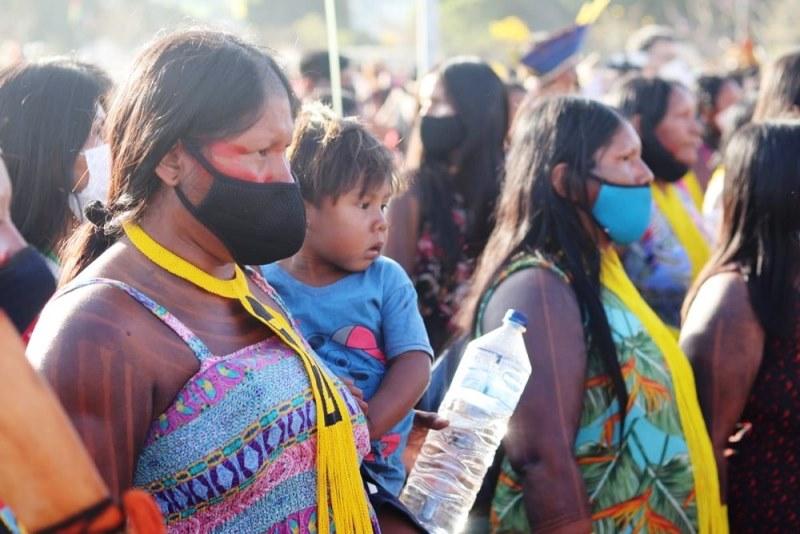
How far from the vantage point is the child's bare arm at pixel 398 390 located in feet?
8.43

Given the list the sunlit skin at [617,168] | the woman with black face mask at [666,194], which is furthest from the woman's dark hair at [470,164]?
the sunlit skin at [617,168]

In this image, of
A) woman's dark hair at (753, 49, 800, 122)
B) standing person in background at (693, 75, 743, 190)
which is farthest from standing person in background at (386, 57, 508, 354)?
standing person in background at (693, 75, 743, 190)

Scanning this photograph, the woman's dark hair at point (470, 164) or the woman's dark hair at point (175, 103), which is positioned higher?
the woman's dark hair at point (175, 103)

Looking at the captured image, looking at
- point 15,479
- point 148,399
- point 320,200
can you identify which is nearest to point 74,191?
point 320,200

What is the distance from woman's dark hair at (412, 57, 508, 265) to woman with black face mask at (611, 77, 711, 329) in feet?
2.56

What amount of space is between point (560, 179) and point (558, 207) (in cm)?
10

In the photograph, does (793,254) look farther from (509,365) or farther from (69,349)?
(69,349)

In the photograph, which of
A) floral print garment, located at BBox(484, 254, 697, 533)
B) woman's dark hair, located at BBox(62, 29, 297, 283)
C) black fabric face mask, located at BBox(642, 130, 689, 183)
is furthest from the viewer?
black fabric face mask, located at BBox(642, 130, 689, 183)

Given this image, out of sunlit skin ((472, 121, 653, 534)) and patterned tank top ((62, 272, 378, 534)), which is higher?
patterned tank top ((62, 272, 378, 534))

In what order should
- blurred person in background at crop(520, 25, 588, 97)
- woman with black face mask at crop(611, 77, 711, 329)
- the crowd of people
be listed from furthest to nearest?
blurred person in background at crop(520, 25, 588, 97) < woman with black face mask at crop(611, 77, 711, 329) < the crowd of people

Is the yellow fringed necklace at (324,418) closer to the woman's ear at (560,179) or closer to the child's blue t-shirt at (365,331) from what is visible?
the child's blue t-shirt at (365,331)

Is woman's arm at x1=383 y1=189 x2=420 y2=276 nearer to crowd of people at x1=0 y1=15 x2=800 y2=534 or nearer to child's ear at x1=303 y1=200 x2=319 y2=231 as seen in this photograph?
crowd of people at x1=0 y1=15 x2=800 y2=534

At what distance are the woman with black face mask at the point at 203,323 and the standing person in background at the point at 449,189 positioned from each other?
2190 mm

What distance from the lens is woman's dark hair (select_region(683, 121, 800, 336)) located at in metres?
3.32
